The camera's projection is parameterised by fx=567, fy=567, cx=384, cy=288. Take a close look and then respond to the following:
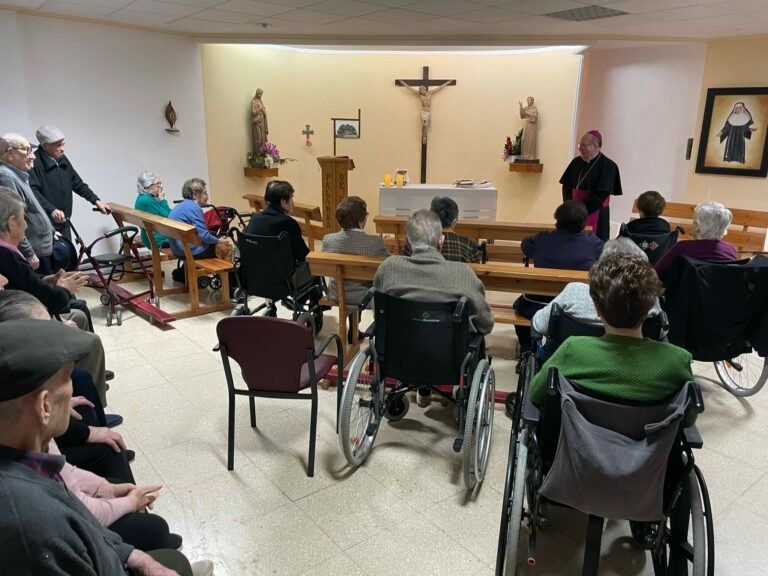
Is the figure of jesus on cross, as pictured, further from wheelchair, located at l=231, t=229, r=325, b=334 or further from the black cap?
the black cap

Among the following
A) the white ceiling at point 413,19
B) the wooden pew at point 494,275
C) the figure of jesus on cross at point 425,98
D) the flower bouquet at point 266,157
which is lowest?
the wooden pew at point 494,275

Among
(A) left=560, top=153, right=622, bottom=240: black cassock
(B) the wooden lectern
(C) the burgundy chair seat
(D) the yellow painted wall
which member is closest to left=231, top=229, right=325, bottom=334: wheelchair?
(C) the burgundy chair seat

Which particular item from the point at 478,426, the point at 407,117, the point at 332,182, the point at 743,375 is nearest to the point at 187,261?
the point at 332,182

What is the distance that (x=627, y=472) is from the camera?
1454 millimetres

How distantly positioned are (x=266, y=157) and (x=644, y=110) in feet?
16.1

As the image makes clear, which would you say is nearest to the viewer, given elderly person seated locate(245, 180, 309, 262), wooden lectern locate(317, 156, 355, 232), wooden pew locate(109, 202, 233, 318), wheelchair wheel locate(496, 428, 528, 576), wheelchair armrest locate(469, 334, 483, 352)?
wheelchair wheel locate(496, 428, 528, 576)

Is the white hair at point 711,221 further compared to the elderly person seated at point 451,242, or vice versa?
the elderly person seated at point 451,242

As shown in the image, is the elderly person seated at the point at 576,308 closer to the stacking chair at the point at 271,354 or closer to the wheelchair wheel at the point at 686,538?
the wheelchair wheel at the point at 686,538

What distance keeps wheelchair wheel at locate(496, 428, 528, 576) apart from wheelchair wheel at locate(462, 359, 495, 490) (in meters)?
0.32

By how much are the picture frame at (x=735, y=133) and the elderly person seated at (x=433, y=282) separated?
5426 mm

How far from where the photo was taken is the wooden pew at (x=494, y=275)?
288cm

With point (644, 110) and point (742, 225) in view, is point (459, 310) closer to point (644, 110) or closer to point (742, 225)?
point (742, 225)

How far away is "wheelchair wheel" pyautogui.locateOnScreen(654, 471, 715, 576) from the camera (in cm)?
145

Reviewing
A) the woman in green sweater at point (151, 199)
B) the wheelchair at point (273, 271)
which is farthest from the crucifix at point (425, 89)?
the wheelchair at point (273, 271)
